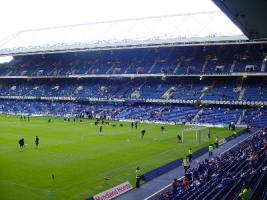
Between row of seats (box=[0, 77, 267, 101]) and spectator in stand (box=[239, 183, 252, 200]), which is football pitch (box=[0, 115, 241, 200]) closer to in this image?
spectator in stand (box=[239, 183, 252, 200])

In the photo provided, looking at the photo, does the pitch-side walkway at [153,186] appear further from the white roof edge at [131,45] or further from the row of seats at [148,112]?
the white roof edge at [131,45]

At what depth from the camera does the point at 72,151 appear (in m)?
Answer: 35.9

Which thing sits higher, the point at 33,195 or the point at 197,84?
the point at 197,84

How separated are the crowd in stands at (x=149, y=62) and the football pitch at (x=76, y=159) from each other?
78.6ft

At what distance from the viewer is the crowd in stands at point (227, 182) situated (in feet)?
52.0

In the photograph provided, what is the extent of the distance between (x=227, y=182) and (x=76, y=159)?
17.5 metres

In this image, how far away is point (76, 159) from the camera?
1256 inches

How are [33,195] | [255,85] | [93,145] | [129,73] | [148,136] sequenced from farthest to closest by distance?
[129,73] < [255,85] < [148,136] < [93,145] < [33,195]

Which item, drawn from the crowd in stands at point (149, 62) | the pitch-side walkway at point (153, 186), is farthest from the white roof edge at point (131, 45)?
the pitch-side walkway at point (153, 186)

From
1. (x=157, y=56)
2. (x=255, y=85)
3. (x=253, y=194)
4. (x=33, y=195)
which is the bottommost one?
(x=33, y=195)

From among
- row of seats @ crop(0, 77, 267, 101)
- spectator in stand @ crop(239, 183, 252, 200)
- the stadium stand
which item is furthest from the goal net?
spectator in stand @ crop(239, 183, 252, 200)

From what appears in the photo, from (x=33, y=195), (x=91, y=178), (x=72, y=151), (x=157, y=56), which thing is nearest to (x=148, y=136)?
(x=72, y=151)

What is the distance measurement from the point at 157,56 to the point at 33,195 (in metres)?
66.3

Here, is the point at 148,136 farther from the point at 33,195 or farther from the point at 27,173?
the point at 33,195
